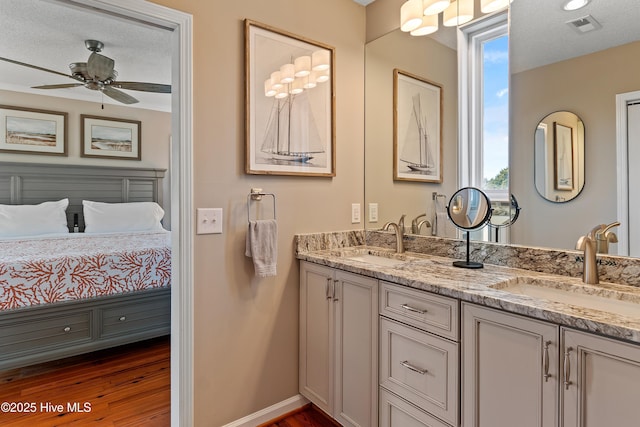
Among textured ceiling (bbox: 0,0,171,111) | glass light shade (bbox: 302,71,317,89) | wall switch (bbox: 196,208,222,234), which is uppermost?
textured ceiling (bbox: 0,0,171,111)

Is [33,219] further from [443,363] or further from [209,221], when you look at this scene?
[443,363]

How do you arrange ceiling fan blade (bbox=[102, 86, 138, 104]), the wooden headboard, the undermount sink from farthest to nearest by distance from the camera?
the wooden headboard < ceiling fan blade (bbox=[102, 86, 138, 104]) < the undermount sink

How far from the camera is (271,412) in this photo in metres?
Result: 1.92

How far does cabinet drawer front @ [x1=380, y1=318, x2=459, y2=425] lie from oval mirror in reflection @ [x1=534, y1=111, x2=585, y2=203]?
0.85 meters

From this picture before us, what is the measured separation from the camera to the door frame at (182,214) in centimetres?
158

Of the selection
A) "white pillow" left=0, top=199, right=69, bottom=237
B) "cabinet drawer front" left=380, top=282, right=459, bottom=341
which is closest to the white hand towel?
"cabinet drawer front" left=380, top=282, right=459, bottom=341

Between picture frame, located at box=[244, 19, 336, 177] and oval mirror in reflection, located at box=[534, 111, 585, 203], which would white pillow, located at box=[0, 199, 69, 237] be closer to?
picture frame, located at box=[244, 19, 336, 177]

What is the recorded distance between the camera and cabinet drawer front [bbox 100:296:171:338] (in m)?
2.63

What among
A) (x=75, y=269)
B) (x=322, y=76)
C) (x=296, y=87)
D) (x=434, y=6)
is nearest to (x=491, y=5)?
(x=434, y=6)

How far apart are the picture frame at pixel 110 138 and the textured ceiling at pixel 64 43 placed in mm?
658

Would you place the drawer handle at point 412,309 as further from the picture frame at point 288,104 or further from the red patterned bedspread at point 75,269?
the red patterned bedspread at point 75,269

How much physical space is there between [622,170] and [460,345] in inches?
36.3

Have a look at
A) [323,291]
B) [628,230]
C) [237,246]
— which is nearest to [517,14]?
[628,230]

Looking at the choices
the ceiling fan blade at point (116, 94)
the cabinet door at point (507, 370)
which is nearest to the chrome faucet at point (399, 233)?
the cabinet door at point (507, 370)
